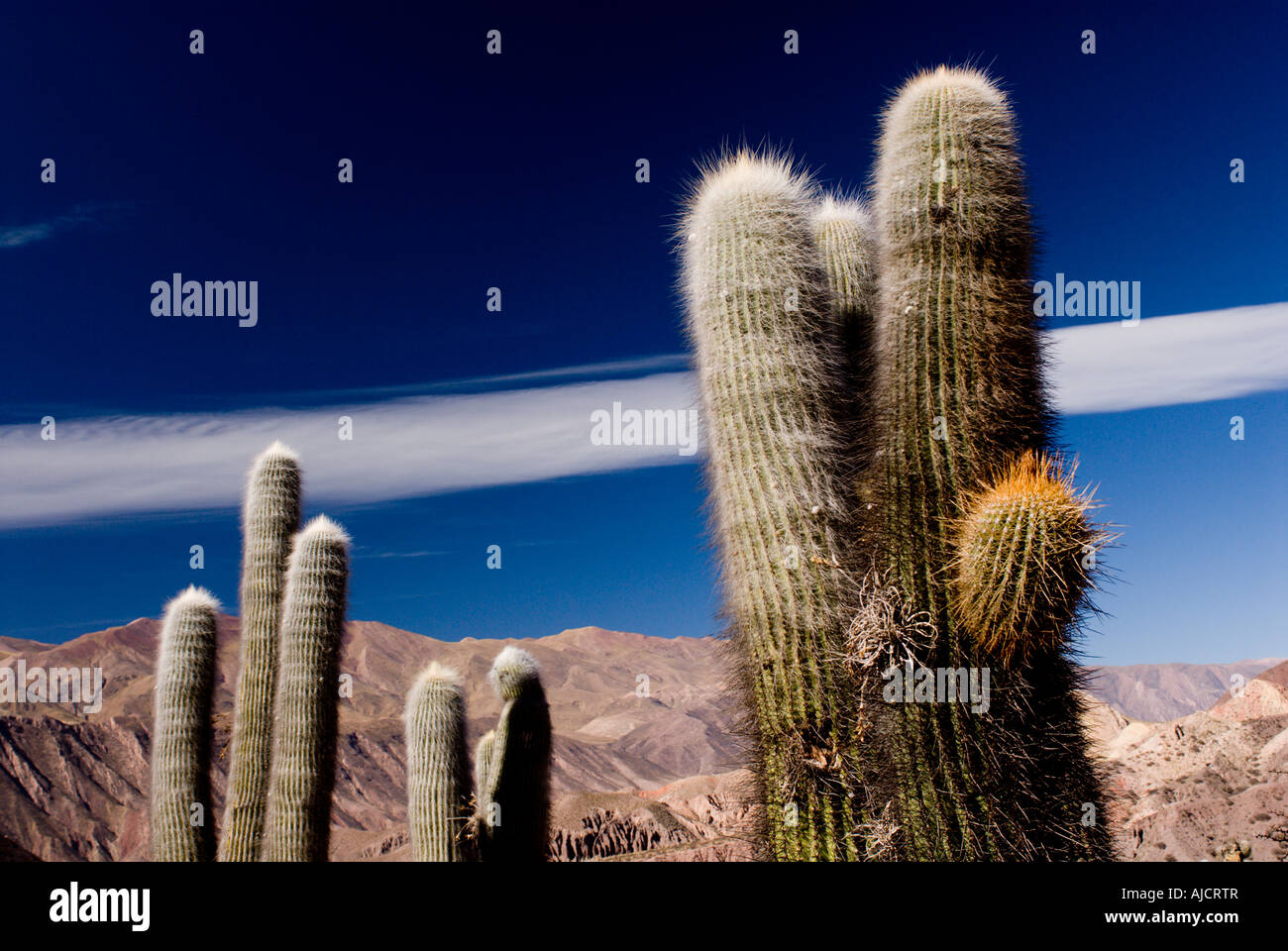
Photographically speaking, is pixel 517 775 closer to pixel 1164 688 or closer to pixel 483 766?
pixel 483 766

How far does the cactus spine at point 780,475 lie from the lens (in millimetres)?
4961

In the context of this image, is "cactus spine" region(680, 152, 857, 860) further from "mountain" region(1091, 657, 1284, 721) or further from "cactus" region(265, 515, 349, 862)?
"mountain" region(1091, 657, 1284, 721)

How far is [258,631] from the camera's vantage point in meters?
9.72

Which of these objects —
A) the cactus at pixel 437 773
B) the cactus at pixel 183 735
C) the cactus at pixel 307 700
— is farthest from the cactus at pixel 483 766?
the cactus at pixel 183 735

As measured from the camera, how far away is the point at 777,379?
5383mm

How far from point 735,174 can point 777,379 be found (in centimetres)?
164

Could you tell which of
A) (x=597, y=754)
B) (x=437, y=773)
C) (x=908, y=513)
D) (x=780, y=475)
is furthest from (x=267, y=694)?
(x=597, y=754)

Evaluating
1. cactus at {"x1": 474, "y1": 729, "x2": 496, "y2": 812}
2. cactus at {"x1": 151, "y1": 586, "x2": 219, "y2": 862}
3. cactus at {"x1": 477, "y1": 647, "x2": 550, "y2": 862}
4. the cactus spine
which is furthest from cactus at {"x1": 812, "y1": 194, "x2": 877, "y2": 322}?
cactus at {"x1": 151, "y1": 586, "x2": 219, "y2": 862}

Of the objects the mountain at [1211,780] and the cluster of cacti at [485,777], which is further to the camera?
the mountain at [1211,780]

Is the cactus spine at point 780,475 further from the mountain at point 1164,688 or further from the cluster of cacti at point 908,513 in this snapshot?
the mountain at point 1164,688

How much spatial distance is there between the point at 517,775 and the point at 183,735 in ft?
13.9

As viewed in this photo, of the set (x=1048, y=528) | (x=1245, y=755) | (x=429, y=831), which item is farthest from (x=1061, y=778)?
(x=1245, y=755)

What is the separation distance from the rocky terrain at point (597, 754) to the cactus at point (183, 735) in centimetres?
44
